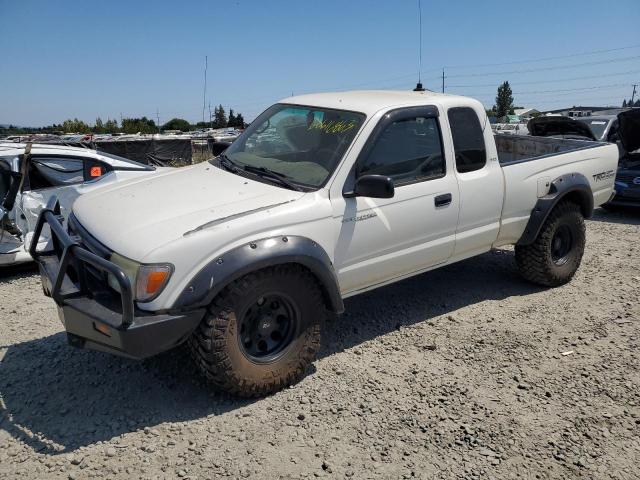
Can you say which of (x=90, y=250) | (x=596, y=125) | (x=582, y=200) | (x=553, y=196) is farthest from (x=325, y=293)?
(x=596, y=125)

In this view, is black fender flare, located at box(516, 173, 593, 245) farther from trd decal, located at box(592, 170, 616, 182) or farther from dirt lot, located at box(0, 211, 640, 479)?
dirt lot, located at box(0, 211, 640, 479)

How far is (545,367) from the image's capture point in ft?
12.8

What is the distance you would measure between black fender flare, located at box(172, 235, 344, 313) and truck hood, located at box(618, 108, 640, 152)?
713cm

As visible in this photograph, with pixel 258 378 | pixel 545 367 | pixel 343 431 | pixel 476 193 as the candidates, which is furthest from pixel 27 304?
pixel 545 367

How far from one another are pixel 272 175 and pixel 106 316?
1.49 m

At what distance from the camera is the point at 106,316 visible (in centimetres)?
291

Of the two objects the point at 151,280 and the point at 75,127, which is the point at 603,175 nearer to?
the point at 151,280

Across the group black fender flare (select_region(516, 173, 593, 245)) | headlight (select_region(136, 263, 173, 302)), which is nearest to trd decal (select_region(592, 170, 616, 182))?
black fender flare (select_region(516, 173, 593, 245))

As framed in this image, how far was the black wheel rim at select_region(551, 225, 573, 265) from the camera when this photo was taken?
534 centimetres

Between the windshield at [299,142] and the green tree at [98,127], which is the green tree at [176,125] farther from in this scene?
the windshield at [299,142]

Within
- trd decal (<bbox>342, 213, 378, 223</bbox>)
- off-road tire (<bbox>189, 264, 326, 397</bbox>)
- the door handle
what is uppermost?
the door handle

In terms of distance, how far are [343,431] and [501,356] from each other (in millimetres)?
1542

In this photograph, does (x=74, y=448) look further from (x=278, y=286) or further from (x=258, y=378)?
(x=278, y=286)

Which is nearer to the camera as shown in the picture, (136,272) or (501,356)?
(136,272)
